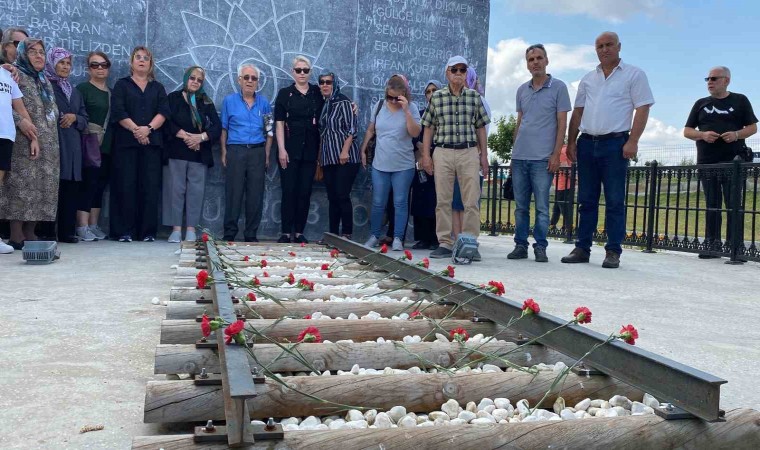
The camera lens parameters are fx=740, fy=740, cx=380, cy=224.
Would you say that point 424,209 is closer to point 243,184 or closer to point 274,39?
point 243,184

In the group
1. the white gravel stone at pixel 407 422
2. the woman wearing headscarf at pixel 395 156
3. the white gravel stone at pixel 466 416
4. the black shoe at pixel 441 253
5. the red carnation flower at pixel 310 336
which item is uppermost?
the woman wearing headscarf at pixel 395 156

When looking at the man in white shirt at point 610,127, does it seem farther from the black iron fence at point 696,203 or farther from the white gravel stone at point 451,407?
the white gravel stone at point 451,407

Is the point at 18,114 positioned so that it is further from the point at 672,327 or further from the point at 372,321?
the point at 672,327

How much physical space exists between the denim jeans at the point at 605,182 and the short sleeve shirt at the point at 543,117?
30cm

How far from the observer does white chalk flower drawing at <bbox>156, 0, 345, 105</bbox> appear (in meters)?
8.66

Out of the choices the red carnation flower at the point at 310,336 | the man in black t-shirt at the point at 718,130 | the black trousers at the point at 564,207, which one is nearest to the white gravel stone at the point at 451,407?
the red carnation flower at the point at 310,336

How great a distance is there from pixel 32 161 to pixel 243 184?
7.54 ft

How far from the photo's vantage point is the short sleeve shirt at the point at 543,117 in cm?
678

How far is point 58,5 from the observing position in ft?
26.6

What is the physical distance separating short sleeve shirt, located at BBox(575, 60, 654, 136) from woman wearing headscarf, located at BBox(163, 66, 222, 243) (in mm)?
4041

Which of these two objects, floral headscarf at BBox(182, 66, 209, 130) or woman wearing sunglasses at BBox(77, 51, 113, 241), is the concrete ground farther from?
floral headscarf at BBox(182, 66, 209, 130)

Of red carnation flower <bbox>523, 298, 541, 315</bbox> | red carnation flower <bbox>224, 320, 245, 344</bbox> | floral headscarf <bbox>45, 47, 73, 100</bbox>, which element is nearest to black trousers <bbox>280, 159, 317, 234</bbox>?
floral headscarf <bbox>45, 47, 73, 100</bbox>

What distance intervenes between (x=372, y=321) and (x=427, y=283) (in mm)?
1328

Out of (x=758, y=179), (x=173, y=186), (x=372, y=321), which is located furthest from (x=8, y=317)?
(x=758, y=179)
